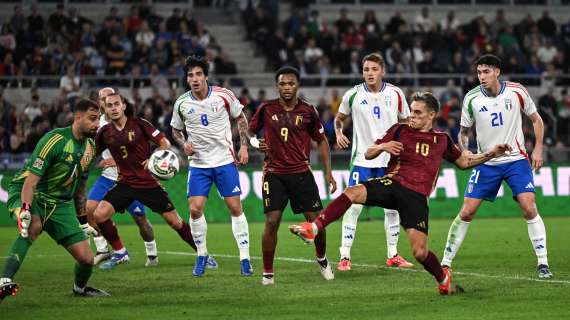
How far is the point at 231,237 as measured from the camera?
20.8 metres

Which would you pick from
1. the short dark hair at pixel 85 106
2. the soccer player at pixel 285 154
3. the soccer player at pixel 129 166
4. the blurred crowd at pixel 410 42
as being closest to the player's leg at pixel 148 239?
the soccer player at pixel 129 166

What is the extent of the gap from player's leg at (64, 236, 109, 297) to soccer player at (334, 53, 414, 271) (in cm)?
411

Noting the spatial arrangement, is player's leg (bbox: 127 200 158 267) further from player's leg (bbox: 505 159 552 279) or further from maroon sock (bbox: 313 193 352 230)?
player's leg (bbox: 505 159 552 279)

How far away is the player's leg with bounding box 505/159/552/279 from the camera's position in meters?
13.5

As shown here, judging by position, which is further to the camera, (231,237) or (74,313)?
(231,237)

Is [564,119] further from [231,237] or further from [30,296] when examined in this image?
[30,296]

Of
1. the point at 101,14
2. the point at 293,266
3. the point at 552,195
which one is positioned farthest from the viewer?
the point at 101,14

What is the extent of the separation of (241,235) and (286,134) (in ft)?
5.89

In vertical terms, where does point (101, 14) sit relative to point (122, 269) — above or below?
above

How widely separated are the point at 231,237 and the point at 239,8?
55.3 feet

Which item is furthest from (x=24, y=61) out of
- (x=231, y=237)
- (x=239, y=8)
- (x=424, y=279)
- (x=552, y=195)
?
(x=424, y=279)

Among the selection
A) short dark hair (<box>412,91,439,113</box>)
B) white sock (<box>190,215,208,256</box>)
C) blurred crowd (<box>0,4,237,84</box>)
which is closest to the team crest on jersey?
short dark hair (<box>412,91,439,113</box>)

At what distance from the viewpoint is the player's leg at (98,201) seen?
15.7 m

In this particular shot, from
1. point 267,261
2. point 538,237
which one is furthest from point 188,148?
point 538,237
